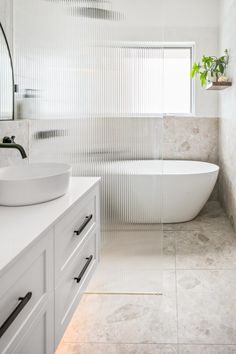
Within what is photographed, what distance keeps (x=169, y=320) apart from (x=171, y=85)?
133 inches

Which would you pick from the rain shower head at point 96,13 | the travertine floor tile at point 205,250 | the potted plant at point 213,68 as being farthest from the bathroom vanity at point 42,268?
the potted plant at point 213,68

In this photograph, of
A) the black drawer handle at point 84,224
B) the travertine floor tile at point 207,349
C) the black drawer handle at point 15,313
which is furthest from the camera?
the travertine floor tile at point 207,349

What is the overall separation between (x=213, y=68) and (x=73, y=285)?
3.34 meters

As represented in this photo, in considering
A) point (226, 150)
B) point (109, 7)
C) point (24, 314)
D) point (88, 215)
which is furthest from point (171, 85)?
point (24, 314)

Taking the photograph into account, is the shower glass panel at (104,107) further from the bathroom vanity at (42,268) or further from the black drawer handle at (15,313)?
the black drawer handle at (15,313)

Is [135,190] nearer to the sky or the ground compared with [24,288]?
nearer to the sky

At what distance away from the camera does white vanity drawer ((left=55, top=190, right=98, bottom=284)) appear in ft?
3.66

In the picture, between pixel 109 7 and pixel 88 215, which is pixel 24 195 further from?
pixel 109 7

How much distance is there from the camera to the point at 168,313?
1876 mm

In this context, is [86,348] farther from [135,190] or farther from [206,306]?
[135,190]

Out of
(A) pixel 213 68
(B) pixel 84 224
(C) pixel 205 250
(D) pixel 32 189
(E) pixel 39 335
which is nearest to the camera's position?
(E) pixel 39 335

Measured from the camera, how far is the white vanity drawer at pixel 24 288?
736 mm

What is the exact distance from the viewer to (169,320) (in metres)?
1.81

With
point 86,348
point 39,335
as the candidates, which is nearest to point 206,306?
point 86,348
